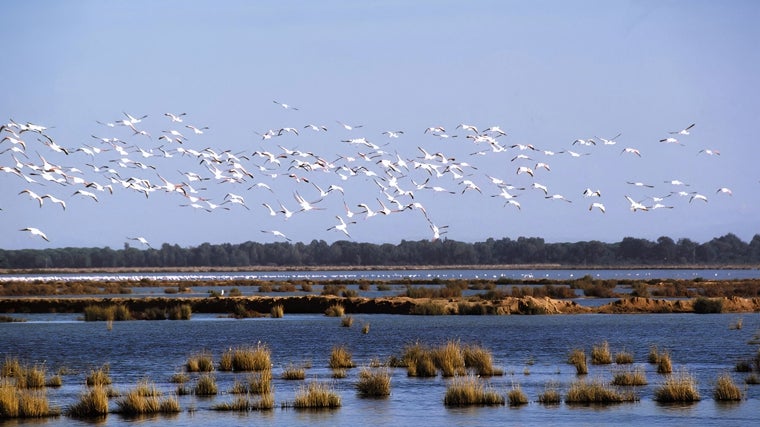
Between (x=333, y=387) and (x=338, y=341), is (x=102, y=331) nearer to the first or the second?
(x=338, y=341)

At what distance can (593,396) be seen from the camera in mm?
28016

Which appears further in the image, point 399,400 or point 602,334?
point 602,334

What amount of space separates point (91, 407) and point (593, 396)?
11018 mm

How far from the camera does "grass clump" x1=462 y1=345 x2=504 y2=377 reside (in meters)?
33.7

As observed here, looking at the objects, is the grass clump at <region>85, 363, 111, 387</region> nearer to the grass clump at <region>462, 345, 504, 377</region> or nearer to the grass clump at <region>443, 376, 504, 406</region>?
the grass clump at <region>443, 376, 504, 406</region>

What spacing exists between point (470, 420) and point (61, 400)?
9.69 m

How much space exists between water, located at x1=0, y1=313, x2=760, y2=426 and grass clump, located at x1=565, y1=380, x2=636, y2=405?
1.20ft

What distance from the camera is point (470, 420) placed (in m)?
26.3

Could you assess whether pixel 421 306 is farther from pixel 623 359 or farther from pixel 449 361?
pixel 449 361

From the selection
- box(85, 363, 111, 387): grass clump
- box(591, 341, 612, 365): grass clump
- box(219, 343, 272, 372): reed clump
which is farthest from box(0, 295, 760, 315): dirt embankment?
box(85, 363, 111, 387): grass clump

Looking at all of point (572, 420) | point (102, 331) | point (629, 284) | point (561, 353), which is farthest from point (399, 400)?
point (629, 284)

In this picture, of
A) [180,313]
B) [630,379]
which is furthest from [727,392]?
[180,313]

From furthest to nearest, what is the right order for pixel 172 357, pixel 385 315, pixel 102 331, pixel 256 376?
pixel 385 315
pixel 102 331
pixel 172 357
pixel 256 376

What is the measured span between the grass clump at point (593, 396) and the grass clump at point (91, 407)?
1027cm
